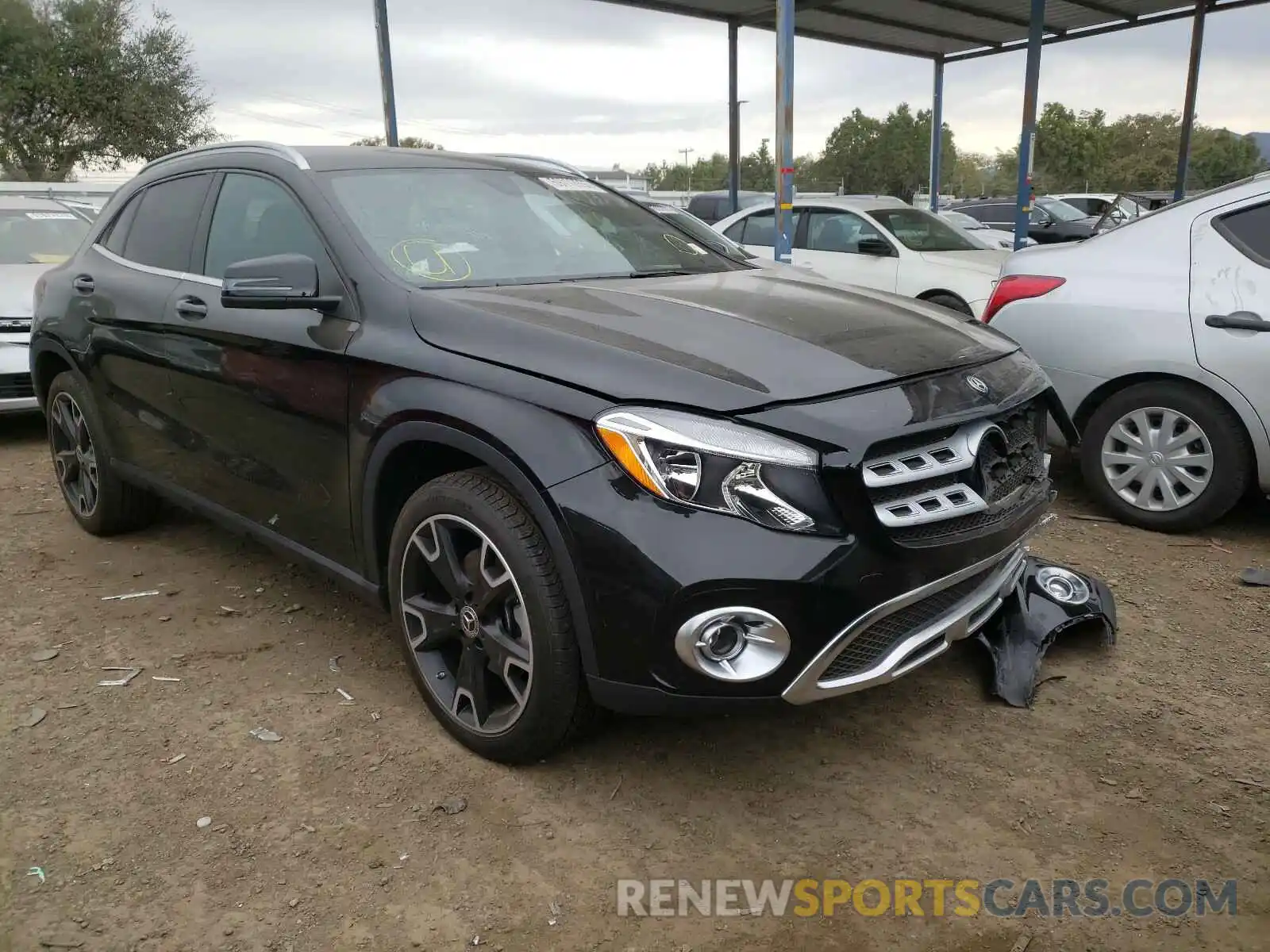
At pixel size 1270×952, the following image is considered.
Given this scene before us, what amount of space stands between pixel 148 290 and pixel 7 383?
378 centimetres

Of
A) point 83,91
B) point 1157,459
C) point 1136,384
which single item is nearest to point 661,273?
point 1136,384

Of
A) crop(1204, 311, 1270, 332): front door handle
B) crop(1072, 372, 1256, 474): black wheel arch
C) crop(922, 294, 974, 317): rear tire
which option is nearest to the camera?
crop(1204, 311, 1270, 332): front door handle

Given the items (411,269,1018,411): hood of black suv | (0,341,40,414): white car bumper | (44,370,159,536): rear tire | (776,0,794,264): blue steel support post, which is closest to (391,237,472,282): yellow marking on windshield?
(411,269,1018,411): hood of black suv

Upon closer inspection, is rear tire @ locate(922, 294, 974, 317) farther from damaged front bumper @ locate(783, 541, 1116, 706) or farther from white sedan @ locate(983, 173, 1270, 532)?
damaged front bumper @ locate(783, 541, 1116, 706)

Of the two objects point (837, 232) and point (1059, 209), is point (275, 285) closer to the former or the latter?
point (837, 232)

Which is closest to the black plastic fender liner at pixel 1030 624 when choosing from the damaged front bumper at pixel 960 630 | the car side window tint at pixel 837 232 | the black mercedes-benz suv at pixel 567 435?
the damaged front bumper at pixel 960 630

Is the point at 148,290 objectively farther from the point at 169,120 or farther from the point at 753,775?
the point at 169,120

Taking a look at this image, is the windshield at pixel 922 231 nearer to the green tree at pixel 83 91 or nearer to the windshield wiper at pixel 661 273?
the windshield wiper at pixel 661 273

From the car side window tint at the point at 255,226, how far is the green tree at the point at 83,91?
22.0 meters

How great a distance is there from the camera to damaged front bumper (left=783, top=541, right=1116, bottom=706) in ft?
7.24

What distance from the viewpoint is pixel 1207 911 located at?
83.0 inches

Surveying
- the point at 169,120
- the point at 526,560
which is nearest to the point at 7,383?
the point at 526,560

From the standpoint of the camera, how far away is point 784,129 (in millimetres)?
9586

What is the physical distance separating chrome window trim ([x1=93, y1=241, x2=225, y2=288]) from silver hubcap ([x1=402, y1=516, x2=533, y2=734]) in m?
1.25
